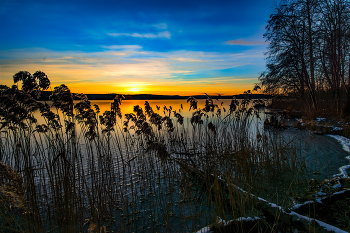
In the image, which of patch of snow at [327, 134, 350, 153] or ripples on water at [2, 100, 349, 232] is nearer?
ripples on water at [2, 100, 349, 232]

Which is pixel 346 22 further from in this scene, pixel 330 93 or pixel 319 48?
pixel 330 93

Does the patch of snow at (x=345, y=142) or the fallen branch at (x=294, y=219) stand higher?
the fallen branch at (x=294, y=219)

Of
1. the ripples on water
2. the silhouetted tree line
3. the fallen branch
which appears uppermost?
the silhouetted tree line

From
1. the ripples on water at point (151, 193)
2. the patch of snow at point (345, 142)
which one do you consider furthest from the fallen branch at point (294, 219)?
the patch of snow at point (345, 142)

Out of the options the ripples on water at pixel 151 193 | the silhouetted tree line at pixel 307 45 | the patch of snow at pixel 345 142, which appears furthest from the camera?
the silhouetted tree line at pixel 307 45

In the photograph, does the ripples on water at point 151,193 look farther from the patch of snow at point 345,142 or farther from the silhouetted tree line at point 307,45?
the silhouetted tree line at point 307,45

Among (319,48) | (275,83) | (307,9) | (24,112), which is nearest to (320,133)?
(275,83)

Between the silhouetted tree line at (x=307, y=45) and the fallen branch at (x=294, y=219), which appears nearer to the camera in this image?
the fallen branch at (x=294, y=219)

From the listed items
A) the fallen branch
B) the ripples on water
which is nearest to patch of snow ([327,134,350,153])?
the ripples on water

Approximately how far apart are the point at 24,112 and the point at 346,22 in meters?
20.0

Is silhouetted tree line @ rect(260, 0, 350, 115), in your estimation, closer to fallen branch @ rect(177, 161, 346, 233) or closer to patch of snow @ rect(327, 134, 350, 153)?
patch of snow @ rect(327, 134, 350, 153)

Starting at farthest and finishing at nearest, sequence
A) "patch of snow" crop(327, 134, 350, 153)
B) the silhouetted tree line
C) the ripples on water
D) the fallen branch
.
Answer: the silhouetted tree line
"patch of snow" crop(327, 134, 350, 153)
the ripples on water
the fallen branch

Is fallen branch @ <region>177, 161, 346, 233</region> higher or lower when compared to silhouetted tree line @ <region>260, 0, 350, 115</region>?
lower

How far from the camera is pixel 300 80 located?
15.3 meters
